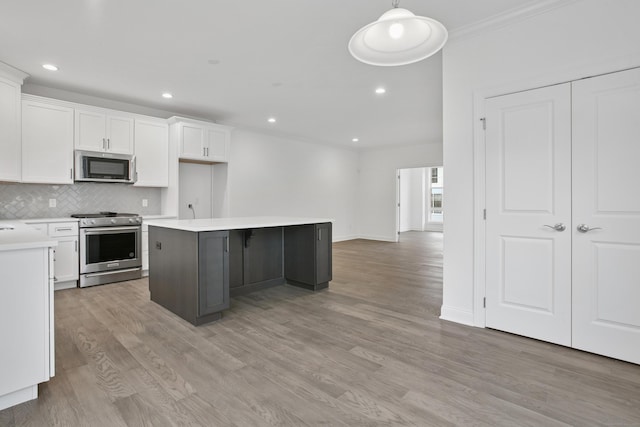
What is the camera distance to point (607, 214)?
7.55ft

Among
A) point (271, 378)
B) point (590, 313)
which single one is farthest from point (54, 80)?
point (590, 313)

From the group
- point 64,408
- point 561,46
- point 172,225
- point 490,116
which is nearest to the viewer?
point 64,408

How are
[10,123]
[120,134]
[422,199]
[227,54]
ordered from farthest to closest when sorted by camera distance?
[422,199], [120,134], [10,123], [227,54]

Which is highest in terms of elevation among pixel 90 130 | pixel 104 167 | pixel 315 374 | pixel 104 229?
pixel 90 130

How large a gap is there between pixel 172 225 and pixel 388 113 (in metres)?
4.13

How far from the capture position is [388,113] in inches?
224

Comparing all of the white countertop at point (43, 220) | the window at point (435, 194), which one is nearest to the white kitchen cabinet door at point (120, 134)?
the white countertop at point (43, 220)

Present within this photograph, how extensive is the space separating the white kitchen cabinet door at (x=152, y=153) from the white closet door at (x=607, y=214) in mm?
5210

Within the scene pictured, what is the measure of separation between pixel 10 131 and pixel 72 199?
115 cm

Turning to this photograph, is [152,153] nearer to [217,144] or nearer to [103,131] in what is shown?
[103,131]

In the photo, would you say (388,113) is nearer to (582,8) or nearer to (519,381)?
(582,8)

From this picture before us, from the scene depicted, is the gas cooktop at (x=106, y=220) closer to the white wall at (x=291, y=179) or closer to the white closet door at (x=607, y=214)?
the white wall at (x=291, y=179)

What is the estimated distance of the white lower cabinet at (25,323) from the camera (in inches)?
67.6

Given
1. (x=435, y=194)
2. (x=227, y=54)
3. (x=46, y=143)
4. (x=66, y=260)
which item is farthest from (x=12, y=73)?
(x=435, y=194)
